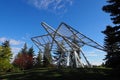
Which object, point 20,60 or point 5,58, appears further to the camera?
point 20,60

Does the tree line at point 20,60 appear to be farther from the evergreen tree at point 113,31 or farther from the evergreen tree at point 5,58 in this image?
the evergreen tree at point 113,31

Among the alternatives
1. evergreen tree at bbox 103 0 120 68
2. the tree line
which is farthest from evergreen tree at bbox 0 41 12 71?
evergreen tree at bbox 103 0 120 68

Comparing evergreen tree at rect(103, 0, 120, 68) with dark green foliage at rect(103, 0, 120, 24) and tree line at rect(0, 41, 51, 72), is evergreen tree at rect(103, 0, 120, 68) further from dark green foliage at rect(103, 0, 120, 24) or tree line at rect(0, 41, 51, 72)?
tree line at rect(0, 41, 51, 72)

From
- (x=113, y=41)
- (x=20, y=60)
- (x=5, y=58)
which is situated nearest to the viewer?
(x=113, y=41)

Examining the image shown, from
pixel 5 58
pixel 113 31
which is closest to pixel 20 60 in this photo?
pixel 5 58

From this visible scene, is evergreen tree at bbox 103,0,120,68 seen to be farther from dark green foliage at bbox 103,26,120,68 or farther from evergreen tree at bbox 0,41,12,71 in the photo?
evergreen tree at bbox 0,41,12,71

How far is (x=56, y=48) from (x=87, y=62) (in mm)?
8674

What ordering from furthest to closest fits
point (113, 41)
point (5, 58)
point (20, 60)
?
point (20, 60) < point (5, 58) < point (113, 41)

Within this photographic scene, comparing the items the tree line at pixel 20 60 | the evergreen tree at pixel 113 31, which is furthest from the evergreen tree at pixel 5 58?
the evergreen tree at pixel 113 31

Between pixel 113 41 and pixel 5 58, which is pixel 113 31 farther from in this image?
pixel 5 58

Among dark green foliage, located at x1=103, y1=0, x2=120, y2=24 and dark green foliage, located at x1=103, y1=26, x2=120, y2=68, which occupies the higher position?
dark green foliage, located at x1=103, y1=0, x2=120, y2=24

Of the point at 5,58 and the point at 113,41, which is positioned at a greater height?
the point at 5,58

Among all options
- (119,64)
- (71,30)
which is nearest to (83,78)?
(119,64)

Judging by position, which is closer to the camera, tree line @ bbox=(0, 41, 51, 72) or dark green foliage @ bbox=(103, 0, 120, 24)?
dark green foliage @ bbox=(103, 0, 120, 24)
